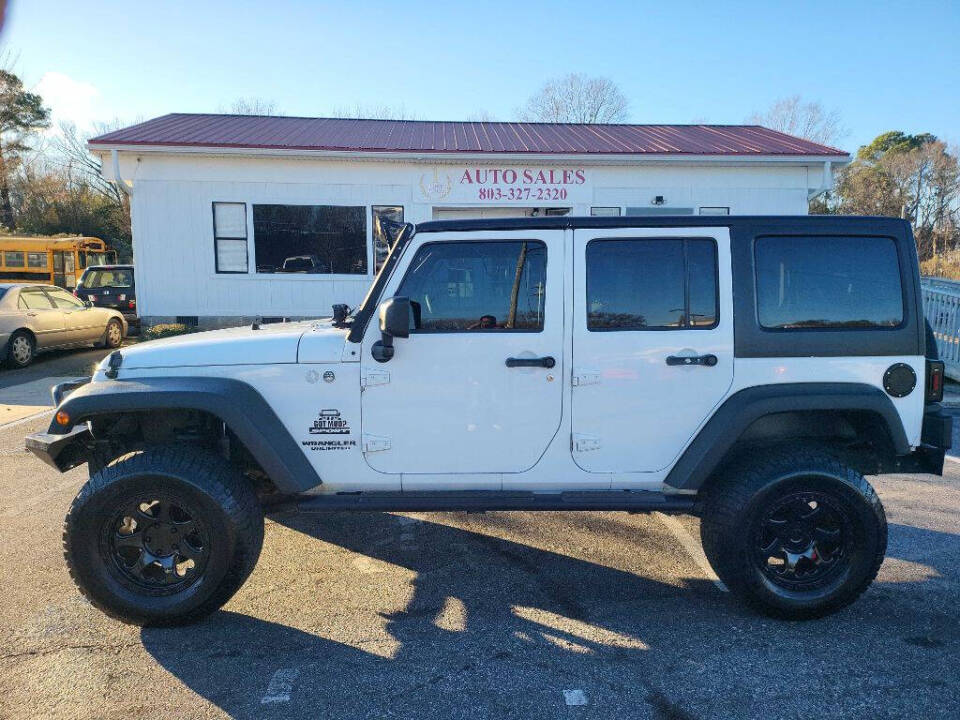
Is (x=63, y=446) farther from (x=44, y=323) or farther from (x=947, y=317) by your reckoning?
(x=947, y=317)

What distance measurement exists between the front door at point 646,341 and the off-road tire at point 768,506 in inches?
14.8

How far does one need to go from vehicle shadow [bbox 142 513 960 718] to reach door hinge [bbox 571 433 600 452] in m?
0.86

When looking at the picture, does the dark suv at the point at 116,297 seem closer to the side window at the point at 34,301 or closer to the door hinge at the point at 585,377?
the side window at the point at 34,301

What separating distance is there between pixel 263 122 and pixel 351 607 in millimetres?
14632

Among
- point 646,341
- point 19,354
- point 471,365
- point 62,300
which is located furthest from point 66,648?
point 62,300

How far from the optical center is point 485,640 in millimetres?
3066

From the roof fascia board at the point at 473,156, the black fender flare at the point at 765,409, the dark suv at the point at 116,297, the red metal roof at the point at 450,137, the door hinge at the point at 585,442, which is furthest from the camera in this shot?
the dark suv at the point at 116,297

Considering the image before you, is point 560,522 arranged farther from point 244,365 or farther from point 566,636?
point 244,365

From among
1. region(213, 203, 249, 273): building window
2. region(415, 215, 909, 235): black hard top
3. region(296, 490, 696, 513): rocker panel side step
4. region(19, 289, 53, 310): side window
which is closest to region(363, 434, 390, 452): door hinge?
region(296, 490, 696, 513): rocker panel side step

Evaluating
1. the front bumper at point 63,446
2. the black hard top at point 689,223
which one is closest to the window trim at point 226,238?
the front bumper at point 63,446

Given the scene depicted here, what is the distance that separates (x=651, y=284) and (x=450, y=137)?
1192 centimetres

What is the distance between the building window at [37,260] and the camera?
23.0 metres

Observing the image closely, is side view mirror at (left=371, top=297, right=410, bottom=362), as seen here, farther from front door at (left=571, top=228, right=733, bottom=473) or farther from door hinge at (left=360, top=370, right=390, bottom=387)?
front door at (left=571, top=228, right=733, bottom=473)

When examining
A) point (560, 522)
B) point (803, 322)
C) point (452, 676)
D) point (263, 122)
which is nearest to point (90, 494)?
point (452, 676)
